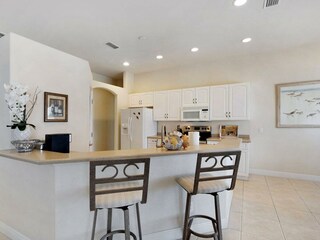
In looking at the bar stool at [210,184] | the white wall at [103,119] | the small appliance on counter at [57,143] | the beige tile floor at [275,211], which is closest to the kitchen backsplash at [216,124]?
the beige tile floor at [275,211]

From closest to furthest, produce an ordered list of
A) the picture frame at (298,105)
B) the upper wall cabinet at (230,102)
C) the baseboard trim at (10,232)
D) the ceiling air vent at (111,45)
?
the baseboard trim at (10,232) < the ceiling air vent at (111,45) < the picture frame at (298,105) < the upper wall cabinet at (230,102)

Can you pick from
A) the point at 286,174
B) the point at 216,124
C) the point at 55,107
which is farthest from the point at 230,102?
the point at 55,107

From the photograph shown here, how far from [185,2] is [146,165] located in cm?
237

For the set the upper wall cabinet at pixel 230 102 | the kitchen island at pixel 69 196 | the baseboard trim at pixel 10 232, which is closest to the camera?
the kitchen island at pixel 69 196

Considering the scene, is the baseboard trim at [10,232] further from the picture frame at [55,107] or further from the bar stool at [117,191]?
the picture frame at [55,107]

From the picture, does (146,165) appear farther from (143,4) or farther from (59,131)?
(143,4)

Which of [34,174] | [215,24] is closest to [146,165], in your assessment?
[34,174]

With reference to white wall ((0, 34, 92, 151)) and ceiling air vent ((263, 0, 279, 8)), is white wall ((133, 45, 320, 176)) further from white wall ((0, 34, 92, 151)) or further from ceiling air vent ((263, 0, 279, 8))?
white wall ((0, 34, 92, 151))

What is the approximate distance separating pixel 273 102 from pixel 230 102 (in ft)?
3.27

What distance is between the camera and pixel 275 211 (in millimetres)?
2809

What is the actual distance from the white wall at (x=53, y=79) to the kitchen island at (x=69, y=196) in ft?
2.78

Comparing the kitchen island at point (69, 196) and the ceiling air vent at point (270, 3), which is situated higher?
the ceiling air vent at point (270, 3)

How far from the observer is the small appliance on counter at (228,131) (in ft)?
16.3

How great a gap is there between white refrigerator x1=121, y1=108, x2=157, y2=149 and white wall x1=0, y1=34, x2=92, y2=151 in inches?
82.4
